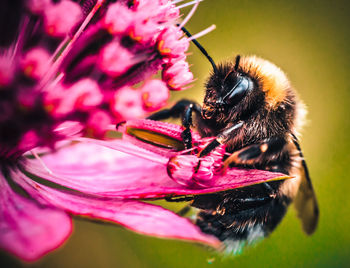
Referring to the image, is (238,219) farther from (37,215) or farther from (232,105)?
(37,215)

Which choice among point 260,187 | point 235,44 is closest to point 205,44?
point 235,44

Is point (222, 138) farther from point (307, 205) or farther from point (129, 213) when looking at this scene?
point (307, 205)

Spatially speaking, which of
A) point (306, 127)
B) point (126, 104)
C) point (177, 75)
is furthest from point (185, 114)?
point (306, 127)

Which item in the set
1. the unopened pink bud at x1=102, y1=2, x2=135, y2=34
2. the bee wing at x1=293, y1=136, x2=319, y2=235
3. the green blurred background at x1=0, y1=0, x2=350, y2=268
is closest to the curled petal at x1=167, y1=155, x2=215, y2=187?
the unopened pink bud at x1=102, y1=2, x2=135, y2=34

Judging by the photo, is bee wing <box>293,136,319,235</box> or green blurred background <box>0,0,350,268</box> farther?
green blurred background <box>0,0,350,268</box>

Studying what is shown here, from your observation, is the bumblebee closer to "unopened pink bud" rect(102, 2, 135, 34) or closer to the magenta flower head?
the magenta flower head

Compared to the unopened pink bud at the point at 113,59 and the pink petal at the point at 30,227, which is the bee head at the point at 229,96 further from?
the pink petal at the point at 30,227

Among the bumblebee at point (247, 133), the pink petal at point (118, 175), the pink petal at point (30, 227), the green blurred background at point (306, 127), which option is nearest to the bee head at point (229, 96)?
the bumblebee at point (247, 133)
